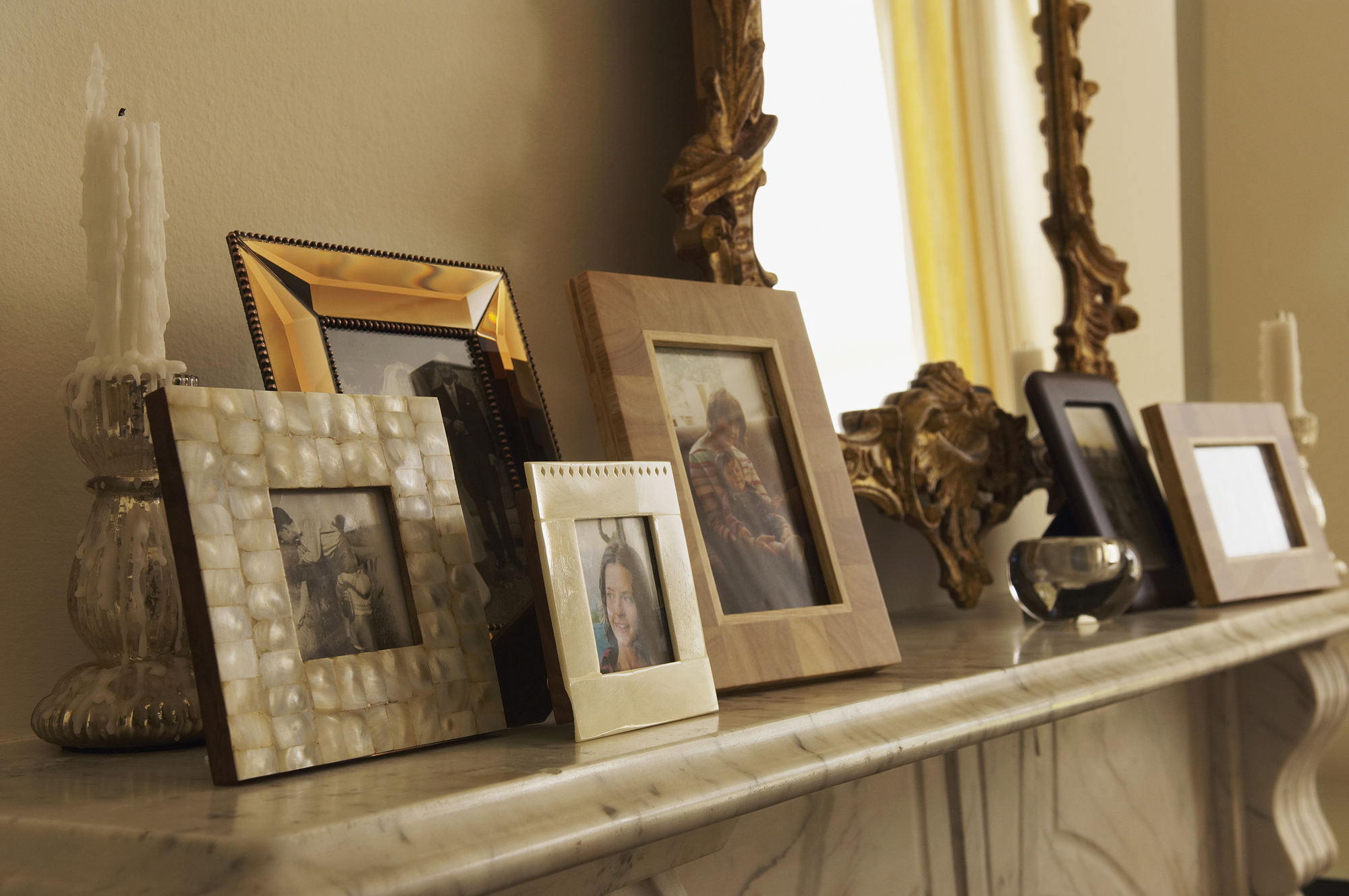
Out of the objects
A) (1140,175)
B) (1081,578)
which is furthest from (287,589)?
(1140,175)

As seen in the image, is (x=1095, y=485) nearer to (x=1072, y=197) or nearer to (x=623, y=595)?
(x=1072, y=197)

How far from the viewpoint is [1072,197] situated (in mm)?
1380

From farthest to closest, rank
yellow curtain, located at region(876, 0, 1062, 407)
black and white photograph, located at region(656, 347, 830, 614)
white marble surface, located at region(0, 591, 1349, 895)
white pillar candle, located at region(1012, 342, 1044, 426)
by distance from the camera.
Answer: white pillar candle, located at region(1012, 342, 1044, 426)
yellow curtain, located at region(876, 0, 1062, 407)
black and white photograph, located at region(656, 347, 830, 614)
white marble surface, located at region(0, 591, 1349, 895)

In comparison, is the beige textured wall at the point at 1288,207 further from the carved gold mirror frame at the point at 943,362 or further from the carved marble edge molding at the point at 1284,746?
the carved gold mirror frame at the point at 943,362

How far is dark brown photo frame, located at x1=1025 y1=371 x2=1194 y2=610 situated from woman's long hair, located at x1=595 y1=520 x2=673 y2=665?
0.66 metres

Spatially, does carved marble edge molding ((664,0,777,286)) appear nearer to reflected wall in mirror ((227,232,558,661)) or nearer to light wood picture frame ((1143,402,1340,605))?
reflected wall in mirror ((227,232,558,661))

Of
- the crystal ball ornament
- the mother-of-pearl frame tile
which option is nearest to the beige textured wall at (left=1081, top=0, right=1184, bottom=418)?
the crystal ball ornament

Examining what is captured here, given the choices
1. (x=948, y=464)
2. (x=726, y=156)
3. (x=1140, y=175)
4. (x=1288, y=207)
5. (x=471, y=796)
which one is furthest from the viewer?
(x=1288, y=207)

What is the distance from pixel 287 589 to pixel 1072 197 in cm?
122

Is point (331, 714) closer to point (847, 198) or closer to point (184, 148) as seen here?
point (184, 148)

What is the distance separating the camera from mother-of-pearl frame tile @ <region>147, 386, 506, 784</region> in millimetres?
438

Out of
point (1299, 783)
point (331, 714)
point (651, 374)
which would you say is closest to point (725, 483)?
point (651, 374)

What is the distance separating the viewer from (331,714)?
1.53 feet

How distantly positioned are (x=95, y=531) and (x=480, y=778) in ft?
0.92
